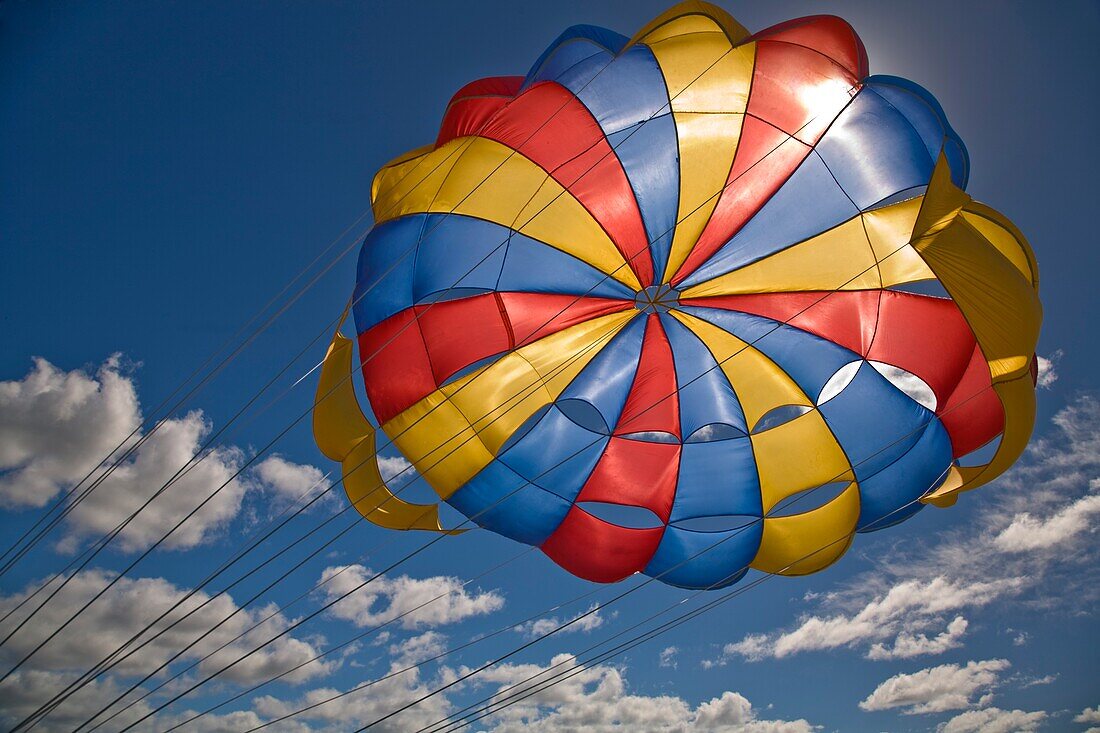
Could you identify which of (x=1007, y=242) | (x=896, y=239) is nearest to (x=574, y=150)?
(x=896, y=239)

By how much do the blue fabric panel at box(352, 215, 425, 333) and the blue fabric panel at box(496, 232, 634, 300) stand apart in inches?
28.0

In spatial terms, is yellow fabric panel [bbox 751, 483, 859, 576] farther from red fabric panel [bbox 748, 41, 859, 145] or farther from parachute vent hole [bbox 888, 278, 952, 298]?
red fabric panel [bbox 748, 41, 859, 145]

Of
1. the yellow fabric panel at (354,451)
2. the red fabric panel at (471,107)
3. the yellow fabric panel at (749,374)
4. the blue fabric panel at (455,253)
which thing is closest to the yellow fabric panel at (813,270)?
the yellow fabric panel at (749,374)

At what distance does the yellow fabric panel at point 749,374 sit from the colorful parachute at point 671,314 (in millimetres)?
18

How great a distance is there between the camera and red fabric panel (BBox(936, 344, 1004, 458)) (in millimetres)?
5383

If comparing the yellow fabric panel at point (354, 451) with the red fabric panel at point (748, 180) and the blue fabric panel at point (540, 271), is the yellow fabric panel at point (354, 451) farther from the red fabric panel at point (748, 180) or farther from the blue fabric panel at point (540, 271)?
the red fabric panel at point (748, 180)

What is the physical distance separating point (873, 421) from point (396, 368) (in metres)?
3.57

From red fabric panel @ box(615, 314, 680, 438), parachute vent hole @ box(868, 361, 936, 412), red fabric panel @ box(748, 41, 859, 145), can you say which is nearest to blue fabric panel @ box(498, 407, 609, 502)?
red fabric panel @ box(615, 314, 680, 438)

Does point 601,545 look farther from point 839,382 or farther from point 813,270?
point 813,270

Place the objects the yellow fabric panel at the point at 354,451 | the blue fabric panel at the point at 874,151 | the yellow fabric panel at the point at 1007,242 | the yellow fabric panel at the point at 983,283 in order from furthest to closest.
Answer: the yellow fabric panel at the point at 354,451, the blue fabric panel at the point at 874,151, the yellow fabric panel at the point at 1007,242, the yellow fabric panel at the point at 983,283

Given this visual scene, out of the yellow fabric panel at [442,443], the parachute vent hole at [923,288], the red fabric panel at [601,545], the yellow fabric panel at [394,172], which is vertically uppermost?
the yellow fabric panel at [394,172]

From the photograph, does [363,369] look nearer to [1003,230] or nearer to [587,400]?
[587,400]

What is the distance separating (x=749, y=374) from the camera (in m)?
5.80

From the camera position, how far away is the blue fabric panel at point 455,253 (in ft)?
18.2
